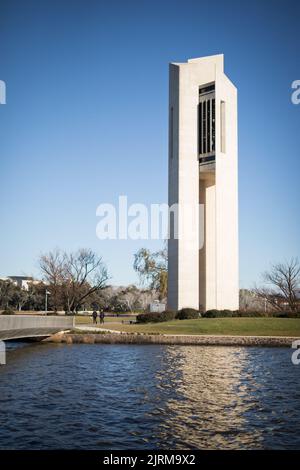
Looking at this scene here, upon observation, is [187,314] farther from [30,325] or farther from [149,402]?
[149,402]

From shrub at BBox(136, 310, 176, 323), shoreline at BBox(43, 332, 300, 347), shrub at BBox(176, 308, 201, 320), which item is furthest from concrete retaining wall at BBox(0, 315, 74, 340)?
shrub at BBox(176, 308, 201, 320)

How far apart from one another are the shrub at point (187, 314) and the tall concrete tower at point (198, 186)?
10.3 feet

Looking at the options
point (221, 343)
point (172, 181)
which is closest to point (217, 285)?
point (172, 181)

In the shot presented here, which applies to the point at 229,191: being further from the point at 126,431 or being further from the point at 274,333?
the point at 126,431

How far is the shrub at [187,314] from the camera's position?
41.7 meters

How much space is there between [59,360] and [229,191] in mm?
30427

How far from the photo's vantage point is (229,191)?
4978 cm

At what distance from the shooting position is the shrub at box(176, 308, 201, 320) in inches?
1642

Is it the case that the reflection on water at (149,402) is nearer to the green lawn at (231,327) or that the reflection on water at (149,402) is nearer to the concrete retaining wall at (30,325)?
the concrete retaining wall at (30,325)

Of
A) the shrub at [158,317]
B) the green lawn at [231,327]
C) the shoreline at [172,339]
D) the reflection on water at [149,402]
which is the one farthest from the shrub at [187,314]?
the reflection on water at [149,402]

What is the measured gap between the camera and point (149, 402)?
15086 millimetres

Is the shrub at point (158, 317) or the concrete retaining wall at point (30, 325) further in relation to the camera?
the shrub at point (158, 317)
